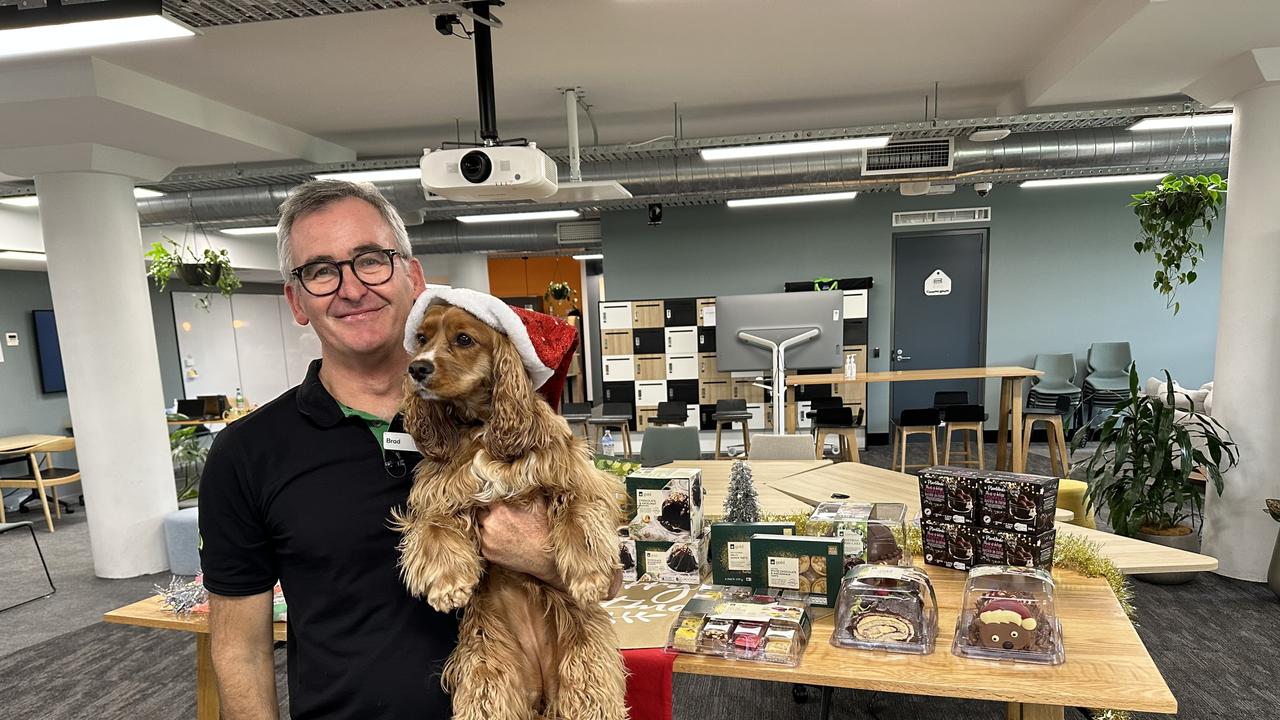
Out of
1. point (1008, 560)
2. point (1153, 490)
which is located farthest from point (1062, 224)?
point (1008, 560)

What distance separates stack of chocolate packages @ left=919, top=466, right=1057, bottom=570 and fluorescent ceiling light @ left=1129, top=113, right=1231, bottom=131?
5.63 metres

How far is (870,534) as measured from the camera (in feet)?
8.07

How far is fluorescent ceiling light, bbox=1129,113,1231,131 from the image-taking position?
230 inches

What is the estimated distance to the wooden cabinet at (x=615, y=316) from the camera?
382 inches

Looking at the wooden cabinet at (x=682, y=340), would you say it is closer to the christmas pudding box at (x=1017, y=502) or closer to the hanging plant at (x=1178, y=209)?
the hanging plant at (x=1178, y=209)

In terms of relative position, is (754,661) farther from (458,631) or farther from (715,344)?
(715,344)

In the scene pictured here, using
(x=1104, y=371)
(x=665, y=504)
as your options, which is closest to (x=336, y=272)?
(x=665, y=504)

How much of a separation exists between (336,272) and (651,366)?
8.56m

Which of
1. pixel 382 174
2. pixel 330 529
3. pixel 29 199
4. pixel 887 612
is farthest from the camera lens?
pixel 29 199

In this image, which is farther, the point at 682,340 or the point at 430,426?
the point at 682,340

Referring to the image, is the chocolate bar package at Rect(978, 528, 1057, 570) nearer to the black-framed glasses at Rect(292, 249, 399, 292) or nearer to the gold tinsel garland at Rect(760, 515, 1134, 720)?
the gold tinsel garland at Rect(760, 515, 1134, 720)

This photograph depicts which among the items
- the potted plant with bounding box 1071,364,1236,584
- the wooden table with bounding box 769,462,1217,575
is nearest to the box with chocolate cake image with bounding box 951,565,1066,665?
the wooden table with bounding box 769,462,1217,575

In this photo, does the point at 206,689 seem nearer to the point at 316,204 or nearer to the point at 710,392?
the point at 316,204

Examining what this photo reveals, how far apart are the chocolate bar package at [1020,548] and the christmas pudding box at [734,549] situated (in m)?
0.75
